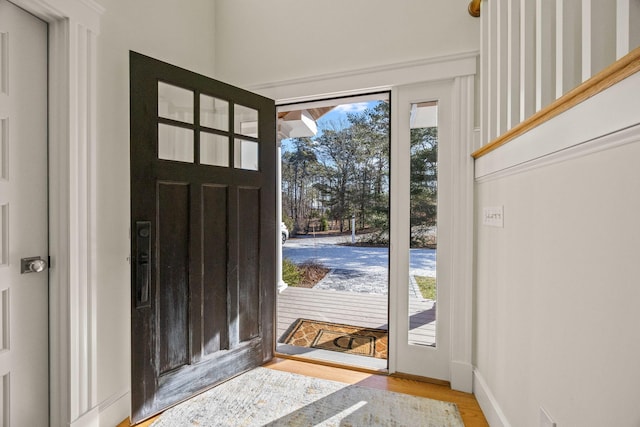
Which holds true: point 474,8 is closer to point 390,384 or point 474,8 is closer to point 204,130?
point 204,130

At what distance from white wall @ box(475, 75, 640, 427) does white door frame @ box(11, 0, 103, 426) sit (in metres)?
1.94

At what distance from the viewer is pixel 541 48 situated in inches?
45.0

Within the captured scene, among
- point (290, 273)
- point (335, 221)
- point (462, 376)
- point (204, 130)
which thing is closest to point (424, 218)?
point (462, 376)

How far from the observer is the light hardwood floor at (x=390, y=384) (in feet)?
5.51

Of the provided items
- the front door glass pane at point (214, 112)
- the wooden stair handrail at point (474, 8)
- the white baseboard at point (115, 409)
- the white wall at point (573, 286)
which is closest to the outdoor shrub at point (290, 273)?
the front door glass pane at point (214, 112)

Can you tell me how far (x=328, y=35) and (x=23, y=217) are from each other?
2024 millimetres

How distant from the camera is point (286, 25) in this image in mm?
2266

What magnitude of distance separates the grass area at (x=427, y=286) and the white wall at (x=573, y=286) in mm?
525

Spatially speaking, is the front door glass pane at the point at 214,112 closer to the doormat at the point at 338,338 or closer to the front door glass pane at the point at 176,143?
the front door glass pane at the point at 176,143

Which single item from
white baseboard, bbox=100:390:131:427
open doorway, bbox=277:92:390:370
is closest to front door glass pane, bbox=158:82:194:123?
open doorway, bbox=277:92:390:370

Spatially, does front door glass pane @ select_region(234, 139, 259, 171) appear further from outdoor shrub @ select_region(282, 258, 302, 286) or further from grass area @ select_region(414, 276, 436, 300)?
outdoor shrub @ select_region(282, 258, 302, 286)

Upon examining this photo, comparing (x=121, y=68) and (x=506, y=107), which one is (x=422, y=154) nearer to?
(x=506, y=107)

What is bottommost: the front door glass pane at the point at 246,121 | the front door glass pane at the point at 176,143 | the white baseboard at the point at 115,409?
the white baseboard at the point at 115,409

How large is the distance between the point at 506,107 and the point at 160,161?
1.79 metres
